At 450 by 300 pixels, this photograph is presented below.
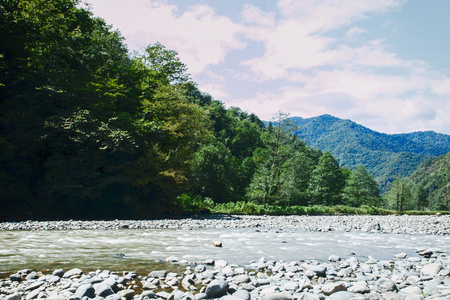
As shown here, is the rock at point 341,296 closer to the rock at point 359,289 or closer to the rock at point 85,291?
the rock at point 359,289

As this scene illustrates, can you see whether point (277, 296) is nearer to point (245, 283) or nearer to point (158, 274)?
point (245, 283)

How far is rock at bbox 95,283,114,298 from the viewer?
4.41 m

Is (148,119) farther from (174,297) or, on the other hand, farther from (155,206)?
(174,297)

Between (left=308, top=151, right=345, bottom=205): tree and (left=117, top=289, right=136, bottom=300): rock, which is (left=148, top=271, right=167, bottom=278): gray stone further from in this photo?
(left=308, top=151, right=345, bottom=205): tree

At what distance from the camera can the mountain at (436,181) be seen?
91.2 meters

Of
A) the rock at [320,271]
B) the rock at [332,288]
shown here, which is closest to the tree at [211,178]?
the rock at [320,271]

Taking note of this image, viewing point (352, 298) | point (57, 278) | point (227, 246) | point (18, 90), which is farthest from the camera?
point (18, 90)

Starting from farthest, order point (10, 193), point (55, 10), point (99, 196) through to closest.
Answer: point (55, 10) < point (99, 196) < point (10, 193)

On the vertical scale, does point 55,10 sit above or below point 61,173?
above

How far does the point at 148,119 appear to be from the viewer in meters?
24.1

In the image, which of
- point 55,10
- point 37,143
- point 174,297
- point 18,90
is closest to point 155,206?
point 37,143

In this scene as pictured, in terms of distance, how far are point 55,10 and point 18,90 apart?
7.30 metres

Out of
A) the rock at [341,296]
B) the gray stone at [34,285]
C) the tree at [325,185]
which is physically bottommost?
the gray stone at [34,285]

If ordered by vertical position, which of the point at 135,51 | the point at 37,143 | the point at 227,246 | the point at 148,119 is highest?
the point at 135,51
